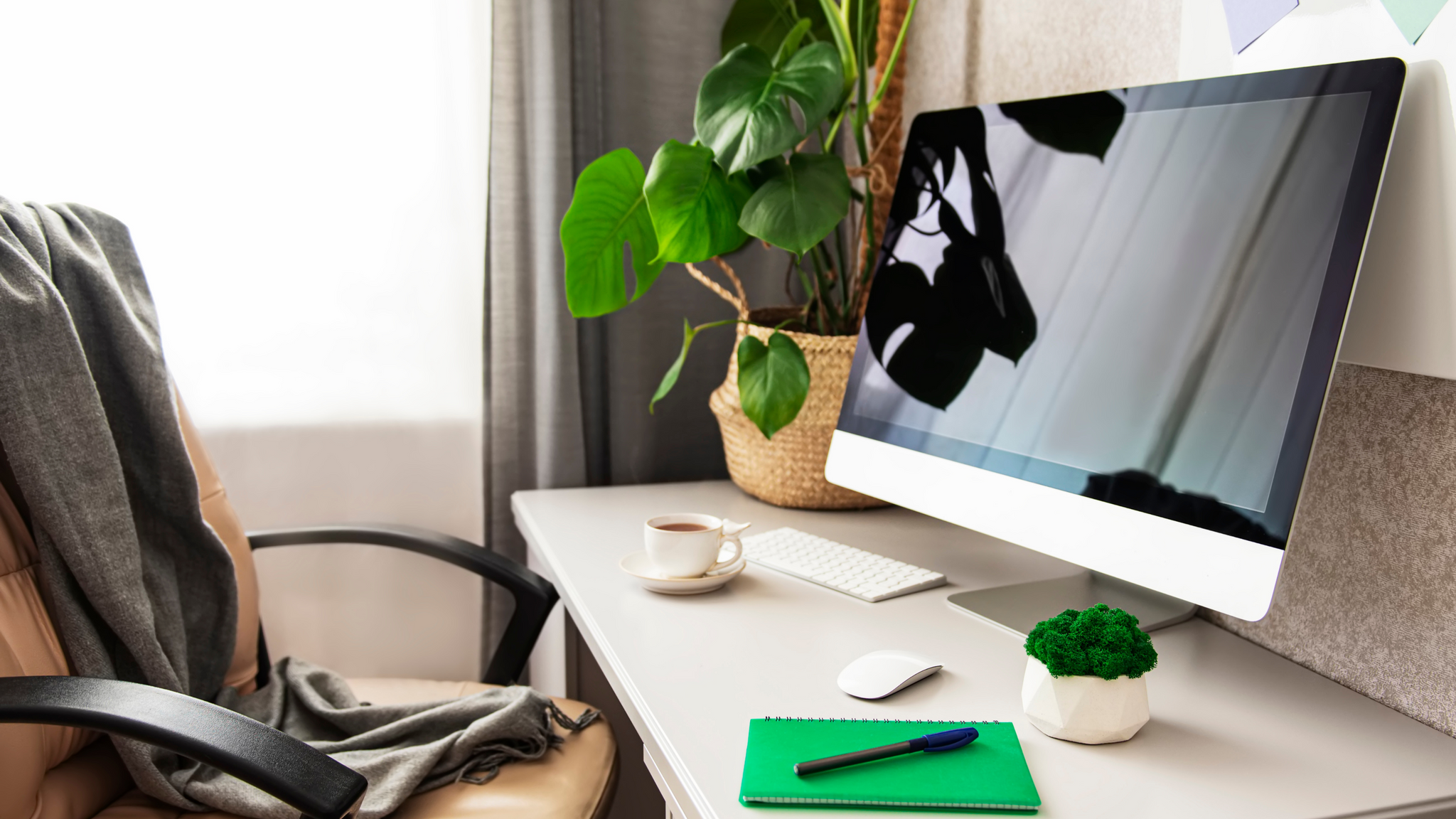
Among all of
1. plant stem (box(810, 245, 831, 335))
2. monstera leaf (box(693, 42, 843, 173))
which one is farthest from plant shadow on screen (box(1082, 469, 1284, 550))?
plant stem (box(810, 245, 831, 335))

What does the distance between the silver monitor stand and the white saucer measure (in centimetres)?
23

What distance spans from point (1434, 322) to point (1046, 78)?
2.29 feet

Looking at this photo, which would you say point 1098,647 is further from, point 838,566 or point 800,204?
point 800,204

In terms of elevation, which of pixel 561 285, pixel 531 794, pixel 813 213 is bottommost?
pixel 531 794

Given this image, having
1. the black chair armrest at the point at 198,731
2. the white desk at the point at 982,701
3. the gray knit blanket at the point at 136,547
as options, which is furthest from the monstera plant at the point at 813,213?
the black chair armrest at the point at 198,731

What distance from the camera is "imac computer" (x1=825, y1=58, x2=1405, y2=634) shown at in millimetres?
717

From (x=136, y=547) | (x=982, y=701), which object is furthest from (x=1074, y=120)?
(x=136, y=547)

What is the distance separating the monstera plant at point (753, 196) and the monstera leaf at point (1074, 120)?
0.74 ft

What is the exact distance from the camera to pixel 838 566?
1101 mm

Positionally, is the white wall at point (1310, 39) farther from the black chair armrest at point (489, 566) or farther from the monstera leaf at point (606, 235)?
the black chair armrest at point (489, 566)

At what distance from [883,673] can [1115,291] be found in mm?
391

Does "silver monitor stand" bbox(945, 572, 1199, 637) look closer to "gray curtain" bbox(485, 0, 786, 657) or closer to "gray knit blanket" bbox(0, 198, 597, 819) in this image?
"gray knit blanket" bbox(0, 198, 597, 819)

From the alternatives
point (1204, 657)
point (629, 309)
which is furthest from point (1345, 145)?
point (629, 309)

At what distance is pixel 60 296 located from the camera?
1004mm
